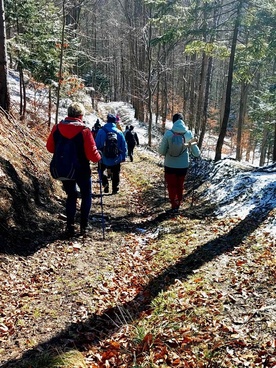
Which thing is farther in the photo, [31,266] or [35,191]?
[35,191]

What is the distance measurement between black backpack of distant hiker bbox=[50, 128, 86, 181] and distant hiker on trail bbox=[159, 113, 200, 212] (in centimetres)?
254

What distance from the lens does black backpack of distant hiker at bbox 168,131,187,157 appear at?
7465mm

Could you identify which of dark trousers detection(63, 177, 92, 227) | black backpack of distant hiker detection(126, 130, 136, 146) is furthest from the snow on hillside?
black backpack of distant hiker detection(126, 130, 136, 146)

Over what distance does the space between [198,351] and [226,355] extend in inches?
10.4

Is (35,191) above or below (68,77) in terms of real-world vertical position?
below

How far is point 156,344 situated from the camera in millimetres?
3402

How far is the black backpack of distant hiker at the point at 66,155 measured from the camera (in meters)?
5.43

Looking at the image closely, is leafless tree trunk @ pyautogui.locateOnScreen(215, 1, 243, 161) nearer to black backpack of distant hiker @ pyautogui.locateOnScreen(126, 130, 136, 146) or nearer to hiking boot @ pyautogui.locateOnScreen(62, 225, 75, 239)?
black backpack of distant hiker @ pyautogui.locateOnScreen(126, 130, 136, 146)

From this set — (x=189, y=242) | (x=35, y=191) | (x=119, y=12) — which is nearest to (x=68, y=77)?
(x=35, y=191)

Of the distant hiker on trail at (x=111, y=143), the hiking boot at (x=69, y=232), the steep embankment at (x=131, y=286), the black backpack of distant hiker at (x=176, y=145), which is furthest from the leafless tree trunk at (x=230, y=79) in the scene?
the hiking boot at (x=69, y=232)

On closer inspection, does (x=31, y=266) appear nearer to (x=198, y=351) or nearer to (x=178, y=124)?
(x=198, y=351)

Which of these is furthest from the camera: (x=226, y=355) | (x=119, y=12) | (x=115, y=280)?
(x=119, y=12)

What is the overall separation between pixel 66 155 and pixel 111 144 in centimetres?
355

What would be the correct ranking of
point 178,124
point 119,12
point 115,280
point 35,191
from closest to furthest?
point 115,280 < point 35,191 < point 178,124 < point 119,12
